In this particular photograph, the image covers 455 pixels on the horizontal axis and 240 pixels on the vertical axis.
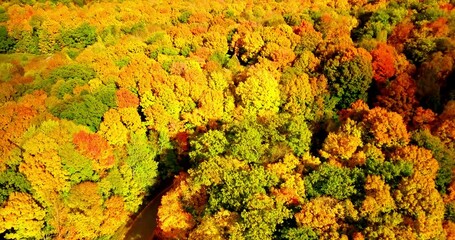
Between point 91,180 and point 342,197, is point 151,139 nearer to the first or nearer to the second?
point 91,180

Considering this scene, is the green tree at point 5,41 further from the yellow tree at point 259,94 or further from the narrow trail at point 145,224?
the yellow tree at point 259,94

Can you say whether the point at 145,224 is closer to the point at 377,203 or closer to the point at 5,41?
the point at 377,203

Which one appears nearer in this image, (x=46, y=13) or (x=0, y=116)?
(x=0, y=116)

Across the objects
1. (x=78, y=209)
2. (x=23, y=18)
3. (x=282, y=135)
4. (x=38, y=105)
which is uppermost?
(x=282, y=135)

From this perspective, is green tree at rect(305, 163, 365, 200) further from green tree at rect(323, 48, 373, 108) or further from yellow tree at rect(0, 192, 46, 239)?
yellow tree at rect(0, 192, 46, 239)

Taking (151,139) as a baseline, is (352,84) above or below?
above

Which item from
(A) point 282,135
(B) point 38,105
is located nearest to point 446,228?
(A) point 282,135

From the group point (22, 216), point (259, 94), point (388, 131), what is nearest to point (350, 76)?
point (259, 94)

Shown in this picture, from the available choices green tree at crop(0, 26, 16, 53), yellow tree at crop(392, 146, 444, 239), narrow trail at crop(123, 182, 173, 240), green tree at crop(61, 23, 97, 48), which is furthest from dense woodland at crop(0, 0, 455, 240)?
green tree at crop(0, 26, 16, 53)

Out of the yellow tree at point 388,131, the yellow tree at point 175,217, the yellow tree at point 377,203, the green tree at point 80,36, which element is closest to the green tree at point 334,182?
the yellow tree at point 377,203

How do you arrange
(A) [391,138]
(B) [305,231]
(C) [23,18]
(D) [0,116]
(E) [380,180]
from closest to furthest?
(B) [305,231] → (E) [380,180] → (A) [391,138] → (D) [0,116] → (C) [23,18]
